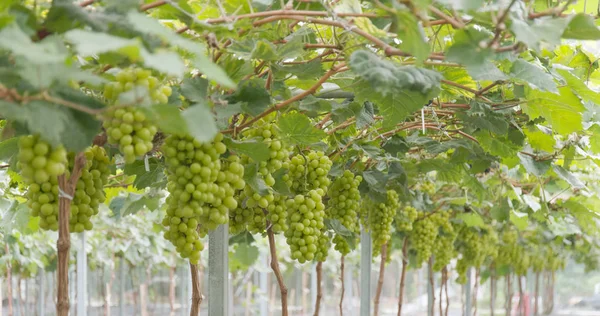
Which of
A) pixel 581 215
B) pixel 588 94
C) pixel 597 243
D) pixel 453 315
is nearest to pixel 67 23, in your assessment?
pixel 588 94

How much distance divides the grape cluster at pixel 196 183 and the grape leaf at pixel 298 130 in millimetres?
275

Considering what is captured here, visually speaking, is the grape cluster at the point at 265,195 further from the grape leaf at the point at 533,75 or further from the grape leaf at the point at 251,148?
the grape leaf at the point at 533,75

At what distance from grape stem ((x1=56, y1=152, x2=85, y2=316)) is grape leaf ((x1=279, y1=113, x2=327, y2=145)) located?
539 millimetres

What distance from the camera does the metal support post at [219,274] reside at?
2.02 meters

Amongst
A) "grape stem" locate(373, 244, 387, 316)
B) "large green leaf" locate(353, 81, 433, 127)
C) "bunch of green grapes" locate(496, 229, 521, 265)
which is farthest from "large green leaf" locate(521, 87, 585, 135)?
"bunch of green grapes" locate(496, 229, 521, 265)

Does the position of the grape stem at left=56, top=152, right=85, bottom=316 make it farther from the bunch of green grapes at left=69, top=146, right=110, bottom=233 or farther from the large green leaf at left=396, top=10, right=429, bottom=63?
the large green leaf at left=396, top=10, right=429, bottom=63

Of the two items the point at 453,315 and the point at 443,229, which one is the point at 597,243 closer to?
the point at 443,229

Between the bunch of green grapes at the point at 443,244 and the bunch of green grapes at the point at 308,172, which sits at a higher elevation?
the bunch of green grapes at the point at 308,172

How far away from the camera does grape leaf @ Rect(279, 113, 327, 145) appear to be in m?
1.73

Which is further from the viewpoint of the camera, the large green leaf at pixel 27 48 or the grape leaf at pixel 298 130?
the grape leaf at pixel 298 130

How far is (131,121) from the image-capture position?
111 cm

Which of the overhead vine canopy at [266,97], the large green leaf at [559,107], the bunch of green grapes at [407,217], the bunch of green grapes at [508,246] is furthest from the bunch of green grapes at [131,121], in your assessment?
the bunch of green grapes at [508,246]

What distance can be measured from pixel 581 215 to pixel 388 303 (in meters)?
14.8

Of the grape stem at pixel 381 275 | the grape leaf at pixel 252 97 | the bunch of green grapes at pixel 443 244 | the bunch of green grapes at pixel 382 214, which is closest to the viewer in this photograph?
the grape leaf at pixel 252 97
